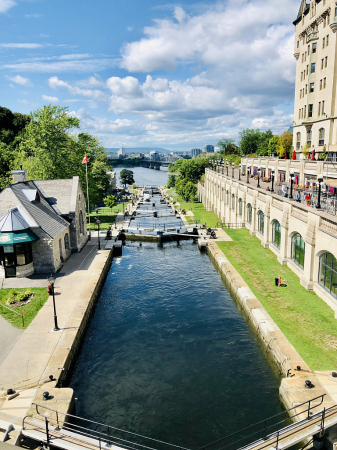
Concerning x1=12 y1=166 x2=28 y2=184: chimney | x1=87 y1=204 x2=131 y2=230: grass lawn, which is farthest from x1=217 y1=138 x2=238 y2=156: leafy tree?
x1=12 y1=166 x2=28 y2=184: chimney

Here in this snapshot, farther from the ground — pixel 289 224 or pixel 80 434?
pixel 289 224

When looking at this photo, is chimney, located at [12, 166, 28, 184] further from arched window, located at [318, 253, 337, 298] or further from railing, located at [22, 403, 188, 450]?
arched window, located at [318, 253, 337, 298]

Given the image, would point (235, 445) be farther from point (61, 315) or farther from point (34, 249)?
point (34, 249)

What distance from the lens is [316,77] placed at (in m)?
52.2

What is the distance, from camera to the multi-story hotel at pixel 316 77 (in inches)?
1863

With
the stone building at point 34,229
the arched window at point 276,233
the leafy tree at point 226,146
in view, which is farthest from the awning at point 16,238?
the leafy tree at point 226,146

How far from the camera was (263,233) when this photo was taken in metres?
42.1

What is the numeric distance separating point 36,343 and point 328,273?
19004 millimetres

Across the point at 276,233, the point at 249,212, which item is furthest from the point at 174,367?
the point at 249,212

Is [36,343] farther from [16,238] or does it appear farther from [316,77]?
[316,77]

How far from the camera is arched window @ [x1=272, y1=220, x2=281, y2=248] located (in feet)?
118

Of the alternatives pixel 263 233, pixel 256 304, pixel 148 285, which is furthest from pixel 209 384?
pixel 263 233

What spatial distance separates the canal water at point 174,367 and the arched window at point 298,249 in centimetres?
679

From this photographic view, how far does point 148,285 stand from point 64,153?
1198 inches
